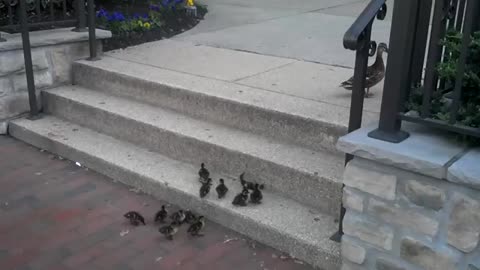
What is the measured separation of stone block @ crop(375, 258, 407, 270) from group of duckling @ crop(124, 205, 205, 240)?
3.49 feet

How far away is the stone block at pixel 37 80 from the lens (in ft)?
15.1

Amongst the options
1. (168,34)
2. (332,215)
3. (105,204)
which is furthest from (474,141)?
(168,34)

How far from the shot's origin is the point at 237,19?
260 inches

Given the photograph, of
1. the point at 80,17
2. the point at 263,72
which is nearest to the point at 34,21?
the point at 80,17

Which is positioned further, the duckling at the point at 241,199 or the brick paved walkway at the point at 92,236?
the duckling at the point at 241,199

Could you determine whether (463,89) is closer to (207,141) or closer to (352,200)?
(352,200)

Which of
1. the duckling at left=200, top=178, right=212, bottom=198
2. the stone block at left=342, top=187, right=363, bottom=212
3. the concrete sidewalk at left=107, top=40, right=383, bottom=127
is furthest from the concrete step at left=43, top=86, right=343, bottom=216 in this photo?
the stone block at left=342, top=187, right=363, bottom=212

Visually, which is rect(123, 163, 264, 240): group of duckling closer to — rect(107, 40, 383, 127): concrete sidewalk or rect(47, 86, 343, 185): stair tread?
rect(47, 86, 343, 185): stair tread

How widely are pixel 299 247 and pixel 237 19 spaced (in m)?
4.22

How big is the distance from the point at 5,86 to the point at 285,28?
2914 millimetres

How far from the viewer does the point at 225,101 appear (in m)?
3.77

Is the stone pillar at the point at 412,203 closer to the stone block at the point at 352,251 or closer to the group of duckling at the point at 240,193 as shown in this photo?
the stone block at the point at 352,251

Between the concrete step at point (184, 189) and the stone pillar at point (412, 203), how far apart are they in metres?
0.33

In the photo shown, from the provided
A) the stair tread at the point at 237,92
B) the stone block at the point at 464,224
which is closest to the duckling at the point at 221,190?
the stair tread at the point at 237,92
